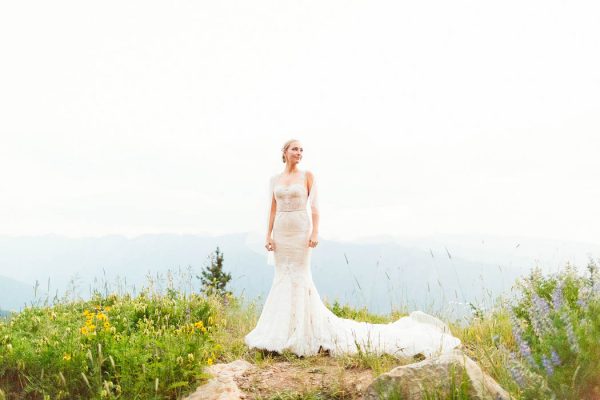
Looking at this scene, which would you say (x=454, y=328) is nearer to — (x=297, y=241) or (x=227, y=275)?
(x=297, y=241)

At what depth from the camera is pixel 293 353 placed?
811cm

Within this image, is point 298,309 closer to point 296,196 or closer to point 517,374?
point 296,196

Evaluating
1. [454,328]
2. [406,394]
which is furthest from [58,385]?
[454,328]

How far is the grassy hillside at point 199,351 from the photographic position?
454 cm

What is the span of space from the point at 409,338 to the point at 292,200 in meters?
2.74

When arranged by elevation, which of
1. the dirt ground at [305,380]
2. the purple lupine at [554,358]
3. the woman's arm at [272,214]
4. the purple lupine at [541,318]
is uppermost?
the woman's arm at [272,214]

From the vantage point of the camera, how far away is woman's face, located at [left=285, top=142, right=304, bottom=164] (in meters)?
8.75

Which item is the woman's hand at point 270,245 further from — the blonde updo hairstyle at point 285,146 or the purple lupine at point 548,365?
the purple lupine at point 548,365

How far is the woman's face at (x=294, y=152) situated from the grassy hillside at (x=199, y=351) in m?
3.00

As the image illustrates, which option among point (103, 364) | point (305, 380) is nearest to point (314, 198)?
point (305, 380)

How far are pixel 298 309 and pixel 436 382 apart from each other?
11.9 feet

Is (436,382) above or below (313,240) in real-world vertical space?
below

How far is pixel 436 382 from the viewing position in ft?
16.9

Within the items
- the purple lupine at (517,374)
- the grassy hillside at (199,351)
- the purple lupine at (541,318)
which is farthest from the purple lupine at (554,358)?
the purple lupine at (541,318)
